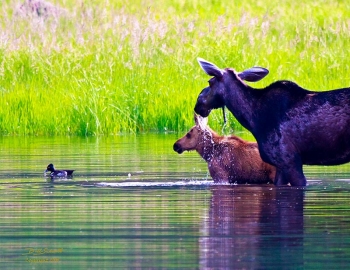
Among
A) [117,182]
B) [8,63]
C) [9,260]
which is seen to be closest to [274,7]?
→ [8,63]

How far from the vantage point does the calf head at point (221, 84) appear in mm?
13258

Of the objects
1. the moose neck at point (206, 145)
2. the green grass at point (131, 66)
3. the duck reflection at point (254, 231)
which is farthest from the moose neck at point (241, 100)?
the green grass at point (131, 66)

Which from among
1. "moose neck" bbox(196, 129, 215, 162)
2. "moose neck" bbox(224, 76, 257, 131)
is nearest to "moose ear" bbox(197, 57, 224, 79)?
"moose neck" bbox(224, 76, 257, 131)

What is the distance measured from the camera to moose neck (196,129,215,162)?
49.0 ft

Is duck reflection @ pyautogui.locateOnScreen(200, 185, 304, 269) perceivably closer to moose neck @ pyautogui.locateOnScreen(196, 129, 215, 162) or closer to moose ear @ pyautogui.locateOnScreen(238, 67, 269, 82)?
moose ear @ pyautogui.locateOnScreen(238, 67, 269, 82)

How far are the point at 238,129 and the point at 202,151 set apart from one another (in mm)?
6072

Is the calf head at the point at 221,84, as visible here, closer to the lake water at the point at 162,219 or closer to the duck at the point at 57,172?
the lake water at the point at 162,219

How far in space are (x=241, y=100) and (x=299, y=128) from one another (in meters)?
0.92

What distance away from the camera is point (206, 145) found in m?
15.1

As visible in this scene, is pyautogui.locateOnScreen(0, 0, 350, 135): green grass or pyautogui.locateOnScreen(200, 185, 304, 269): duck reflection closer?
pyautogui.locateOnScreen(200, 185, 304, 269): duck reflection

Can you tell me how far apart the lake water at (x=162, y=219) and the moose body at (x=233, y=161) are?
0.25 m

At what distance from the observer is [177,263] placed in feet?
24.0

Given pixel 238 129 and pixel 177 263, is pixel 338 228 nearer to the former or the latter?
pixel 177 263

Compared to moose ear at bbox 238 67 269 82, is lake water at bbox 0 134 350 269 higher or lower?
lower
